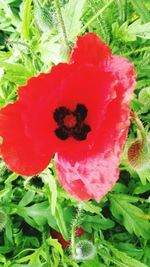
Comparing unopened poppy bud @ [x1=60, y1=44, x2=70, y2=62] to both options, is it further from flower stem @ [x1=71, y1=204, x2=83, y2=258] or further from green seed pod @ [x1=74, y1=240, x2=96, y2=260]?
green seed pod @ [x1=74, y1=240, x2=96, y2=260]

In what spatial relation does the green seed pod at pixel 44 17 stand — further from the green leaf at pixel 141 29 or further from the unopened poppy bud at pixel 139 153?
the unopened poppy bud at pixel 139 153

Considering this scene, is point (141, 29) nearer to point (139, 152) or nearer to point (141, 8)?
point (141, 8)

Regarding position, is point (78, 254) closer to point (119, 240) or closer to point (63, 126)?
point (119, 240)

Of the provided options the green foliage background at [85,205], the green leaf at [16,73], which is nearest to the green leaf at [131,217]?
the green foliage background at [85,205]

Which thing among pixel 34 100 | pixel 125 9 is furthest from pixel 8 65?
pixel 125 9

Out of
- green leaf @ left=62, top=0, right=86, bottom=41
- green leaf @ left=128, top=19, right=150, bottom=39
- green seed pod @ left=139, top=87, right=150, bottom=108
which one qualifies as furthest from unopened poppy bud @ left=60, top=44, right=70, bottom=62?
green seed pod @ left=139, top=87, right=150, bottom=108
